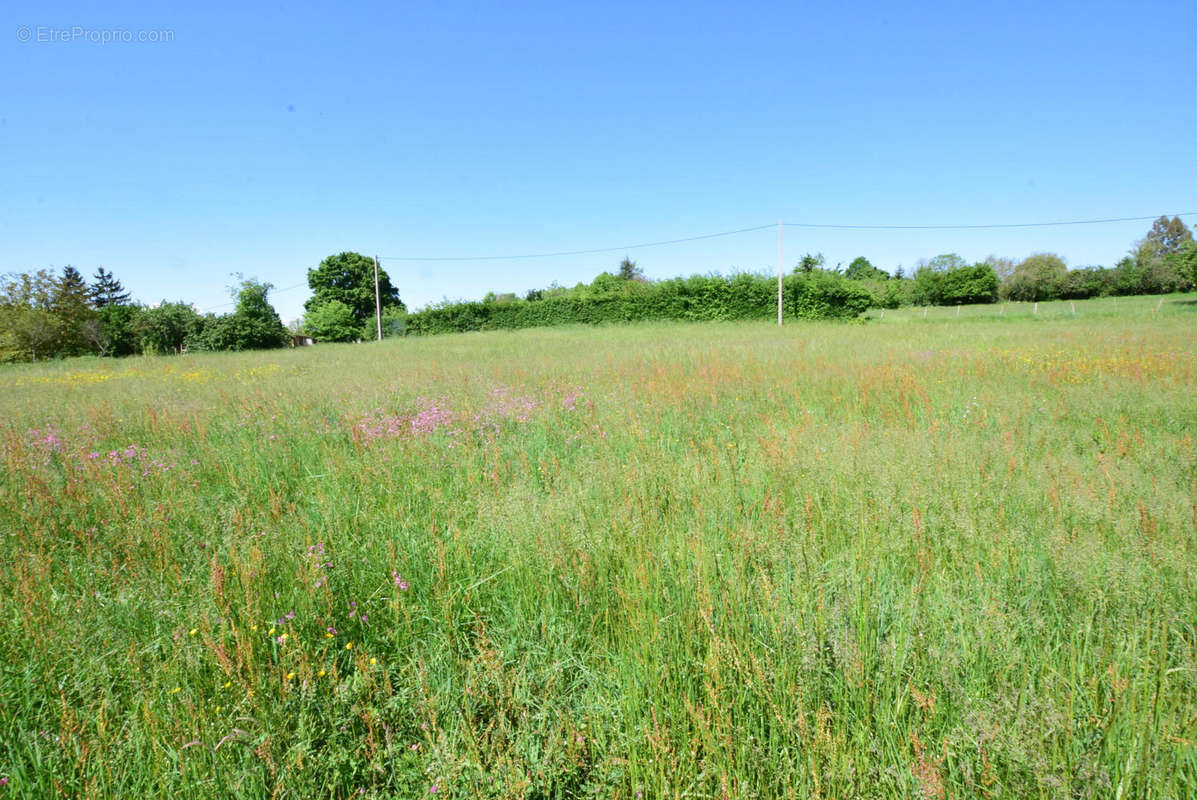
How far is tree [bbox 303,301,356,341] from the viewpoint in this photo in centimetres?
4822

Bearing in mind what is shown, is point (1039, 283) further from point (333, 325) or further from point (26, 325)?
point (26, 325)

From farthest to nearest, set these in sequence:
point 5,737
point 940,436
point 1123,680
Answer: point 940,436, point 5,737, point 1123,680

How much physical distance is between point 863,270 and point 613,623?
90.3 metres

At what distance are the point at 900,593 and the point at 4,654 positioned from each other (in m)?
3.54

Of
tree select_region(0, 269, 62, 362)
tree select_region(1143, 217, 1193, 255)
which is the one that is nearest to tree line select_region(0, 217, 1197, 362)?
tree select_region(0, 269, 62, 362)

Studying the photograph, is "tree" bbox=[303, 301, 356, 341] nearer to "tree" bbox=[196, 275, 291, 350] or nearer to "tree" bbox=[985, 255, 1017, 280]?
"tree" bbox=[196, 275, 291, 350]

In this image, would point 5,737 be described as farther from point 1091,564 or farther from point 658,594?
point 1091,564

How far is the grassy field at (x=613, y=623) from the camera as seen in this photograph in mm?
1379

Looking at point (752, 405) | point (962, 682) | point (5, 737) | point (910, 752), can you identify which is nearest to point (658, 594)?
point (910, 752)

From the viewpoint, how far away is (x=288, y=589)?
7.20 feet

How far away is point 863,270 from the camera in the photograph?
78.2 m

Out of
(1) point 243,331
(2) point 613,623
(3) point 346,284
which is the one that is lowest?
(2) point 613,623

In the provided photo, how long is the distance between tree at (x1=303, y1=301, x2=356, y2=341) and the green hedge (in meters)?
15.3

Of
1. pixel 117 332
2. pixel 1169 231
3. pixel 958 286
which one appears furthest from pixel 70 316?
pixel 1169 231
